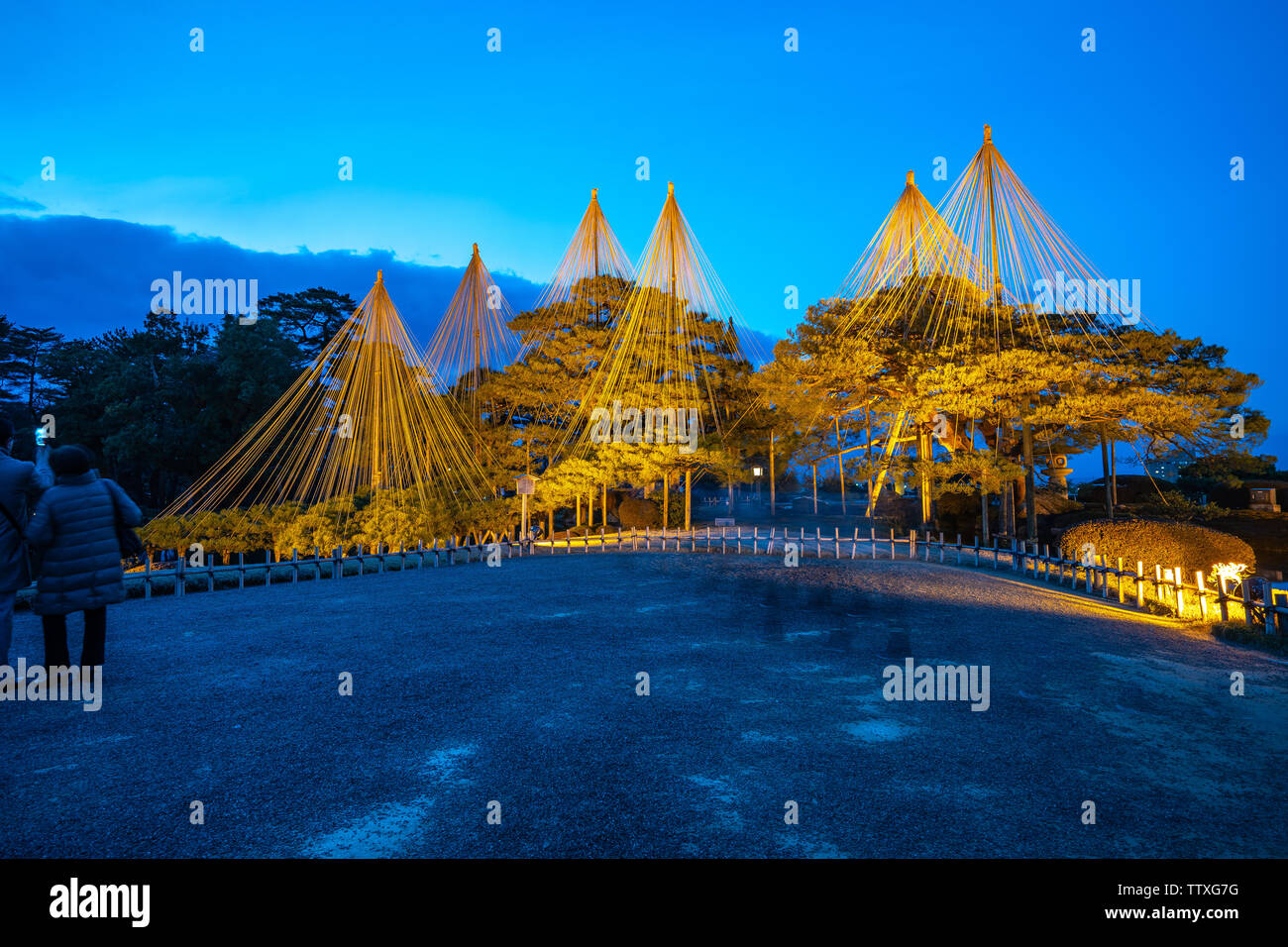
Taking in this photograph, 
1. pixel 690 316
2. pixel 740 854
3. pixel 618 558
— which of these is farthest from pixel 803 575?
pixel 690 316

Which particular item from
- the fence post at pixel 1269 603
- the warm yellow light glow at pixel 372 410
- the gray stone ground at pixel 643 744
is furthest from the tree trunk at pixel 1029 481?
the warm yellow light glow at pixel 372 410

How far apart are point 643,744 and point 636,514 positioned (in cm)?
2497

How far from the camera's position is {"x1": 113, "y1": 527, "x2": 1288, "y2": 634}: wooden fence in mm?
8727

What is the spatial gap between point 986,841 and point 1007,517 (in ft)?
57.2

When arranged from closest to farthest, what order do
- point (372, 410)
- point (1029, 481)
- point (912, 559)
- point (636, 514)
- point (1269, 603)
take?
point (1269, 603) → point (912, 559) → point (1029, 481) → point (372, 410) → point (636, 514)

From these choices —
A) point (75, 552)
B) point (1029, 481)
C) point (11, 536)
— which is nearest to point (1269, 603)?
point (1029, 481)

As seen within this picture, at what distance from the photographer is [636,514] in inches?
1161

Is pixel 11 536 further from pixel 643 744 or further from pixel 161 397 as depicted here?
pixel 161 397

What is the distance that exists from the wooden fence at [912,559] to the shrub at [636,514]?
7084 millimetres

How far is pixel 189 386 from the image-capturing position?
1218 inches

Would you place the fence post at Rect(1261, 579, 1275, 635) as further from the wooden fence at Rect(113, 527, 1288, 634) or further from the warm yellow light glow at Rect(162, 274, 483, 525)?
the warm yellow light glow at Rect(162, 274, 483, 525)

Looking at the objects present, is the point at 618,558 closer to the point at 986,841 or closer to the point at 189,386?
the point at 986,841

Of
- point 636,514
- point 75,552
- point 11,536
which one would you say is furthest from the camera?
point 636,514
